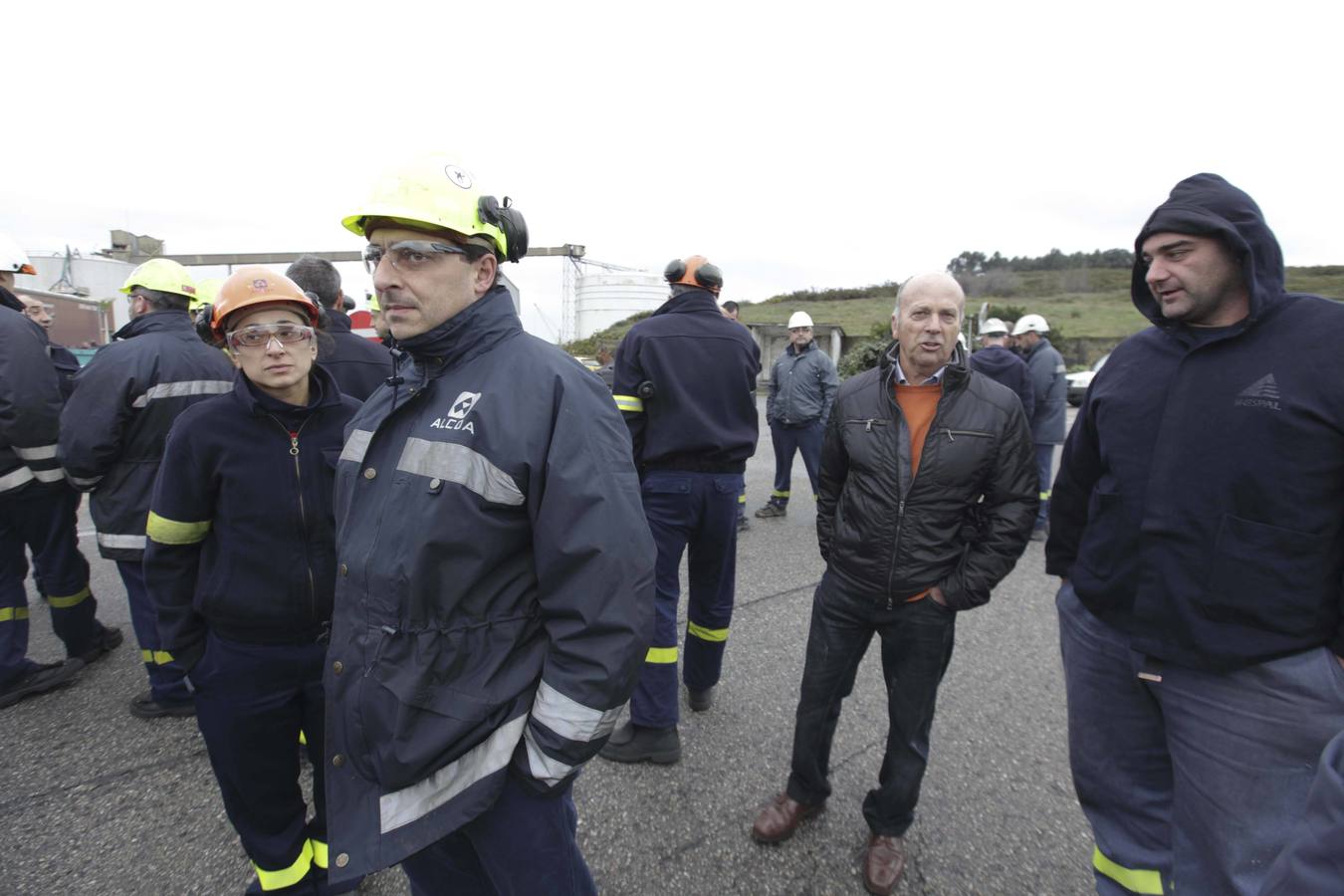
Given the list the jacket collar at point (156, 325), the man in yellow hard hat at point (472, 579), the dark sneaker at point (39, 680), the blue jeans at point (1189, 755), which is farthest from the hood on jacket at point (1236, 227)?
the dark sneaker at point (39, 680)

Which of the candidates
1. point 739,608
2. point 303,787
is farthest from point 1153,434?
point 303,787

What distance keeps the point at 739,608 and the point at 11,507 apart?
4.20m

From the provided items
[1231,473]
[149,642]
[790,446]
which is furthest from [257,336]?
[790,446]

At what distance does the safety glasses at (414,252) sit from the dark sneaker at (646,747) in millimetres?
2292

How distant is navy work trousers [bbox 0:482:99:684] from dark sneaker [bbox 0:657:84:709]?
0.15 feet

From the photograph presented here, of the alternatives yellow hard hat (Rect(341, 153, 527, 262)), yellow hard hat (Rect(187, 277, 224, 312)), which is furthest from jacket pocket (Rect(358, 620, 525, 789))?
yellow hard hat (Rect(187, 277, 224, 312))

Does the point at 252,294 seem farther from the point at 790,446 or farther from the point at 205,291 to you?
the point at 790,446

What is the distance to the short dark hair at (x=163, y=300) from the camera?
128 inches

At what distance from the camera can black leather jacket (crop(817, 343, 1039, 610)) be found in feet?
7.07

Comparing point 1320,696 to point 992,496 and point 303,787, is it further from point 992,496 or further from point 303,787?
point 303,787

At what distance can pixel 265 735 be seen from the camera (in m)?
1.95

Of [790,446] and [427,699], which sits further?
[790,446]

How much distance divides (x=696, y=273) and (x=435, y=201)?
6.30 ft

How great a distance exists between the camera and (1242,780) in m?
1.58
